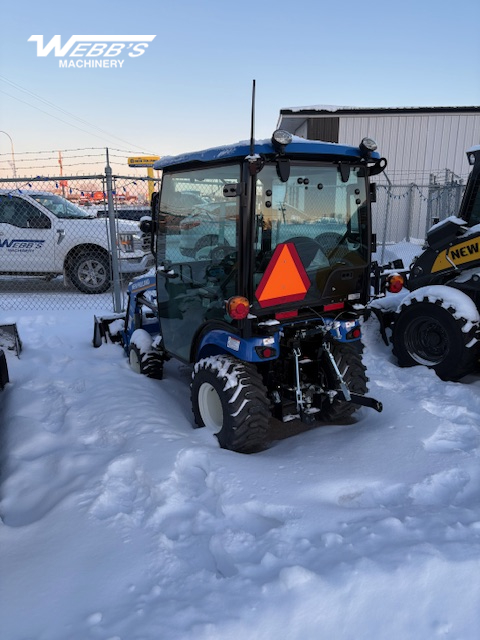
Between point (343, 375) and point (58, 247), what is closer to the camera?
point (343, 375)

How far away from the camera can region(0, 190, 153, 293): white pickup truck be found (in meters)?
9.12

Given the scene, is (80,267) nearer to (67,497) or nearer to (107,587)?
(67,497)

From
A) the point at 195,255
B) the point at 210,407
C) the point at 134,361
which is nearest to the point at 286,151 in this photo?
the point at 195,255

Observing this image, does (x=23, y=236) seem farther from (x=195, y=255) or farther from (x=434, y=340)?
(x=434, y=340)

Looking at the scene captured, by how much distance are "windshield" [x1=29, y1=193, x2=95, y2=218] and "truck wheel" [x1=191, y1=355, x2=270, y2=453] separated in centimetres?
705

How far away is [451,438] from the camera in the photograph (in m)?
3.51

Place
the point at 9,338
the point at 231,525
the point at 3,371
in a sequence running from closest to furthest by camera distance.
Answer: the point at 231,525
the point at 3,371
the point at 9,338

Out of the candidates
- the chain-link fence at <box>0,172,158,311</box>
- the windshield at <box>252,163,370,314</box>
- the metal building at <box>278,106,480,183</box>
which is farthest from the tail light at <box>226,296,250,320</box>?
the metal building at <box>278,106,480,183</box>

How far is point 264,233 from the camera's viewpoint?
332cm

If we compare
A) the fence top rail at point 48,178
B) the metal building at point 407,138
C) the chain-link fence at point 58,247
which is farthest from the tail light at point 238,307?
the metal building at point 407,138

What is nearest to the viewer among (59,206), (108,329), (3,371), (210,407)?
(210,407)

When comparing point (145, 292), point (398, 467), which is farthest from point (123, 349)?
point (398, 467)

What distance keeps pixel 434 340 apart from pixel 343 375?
1.79 metres

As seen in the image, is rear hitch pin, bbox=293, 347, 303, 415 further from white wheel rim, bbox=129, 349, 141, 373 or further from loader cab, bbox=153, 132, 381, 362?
white wheel rim, bbox=129, 349, 141, 373
